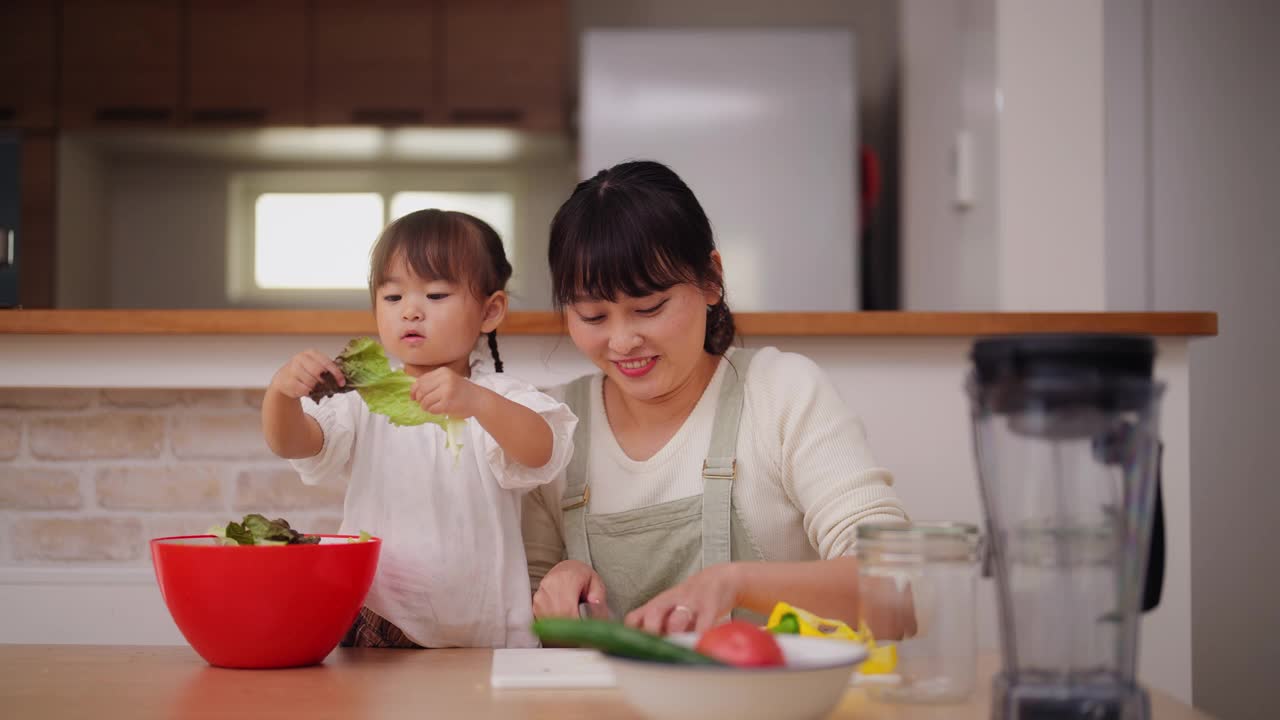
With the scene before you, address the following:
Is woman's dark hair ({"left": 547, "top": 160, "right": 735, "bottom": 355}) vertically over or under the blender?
over

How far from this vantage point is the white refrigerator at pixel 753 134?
10.5ft

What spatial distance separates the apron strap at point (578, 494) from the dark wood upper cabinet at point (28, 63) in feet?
10.2

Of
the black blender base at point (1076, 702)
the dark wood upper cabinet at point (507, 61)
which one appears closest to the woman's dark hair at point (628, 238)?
the black blender base at point (1076, 702)

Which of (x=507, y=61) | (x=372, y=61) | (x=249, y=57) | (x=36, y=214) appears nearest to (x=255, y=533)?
(x=507, y=61)

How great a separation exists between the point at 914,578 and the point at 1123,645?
166mm

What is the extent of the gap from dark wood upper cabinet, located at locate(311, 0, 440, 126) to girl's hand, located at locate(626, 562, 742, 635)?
2926mm

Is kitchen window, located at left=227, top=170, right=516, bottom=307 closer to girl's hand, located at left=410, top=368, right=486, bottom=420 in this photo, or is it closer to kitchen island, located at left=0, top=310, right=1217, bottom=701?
kitchen island, located at left=0, top=310, right=1217, bottom=701

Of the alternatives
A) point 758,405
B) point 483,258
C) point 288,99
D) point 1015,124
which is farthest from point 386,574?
point 288,99

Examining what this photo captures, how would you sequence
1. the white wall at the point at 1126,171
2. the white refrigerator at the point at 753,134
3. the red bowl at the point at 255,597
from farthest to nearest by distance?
the white refrigerator at the point at 753,134
the white wall at the point at 1126,171
the red bowl at the point at 255,597

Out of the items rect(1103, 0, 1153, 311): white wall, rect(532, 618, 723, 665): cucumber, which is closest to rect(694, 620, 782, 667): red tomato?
rect(532, 618, 723, 665): cucumber

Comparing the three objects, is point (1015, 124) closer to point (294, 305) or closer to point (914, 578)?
point (914, 578)

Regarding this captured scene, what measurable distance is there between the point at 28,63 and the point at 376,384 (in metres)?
3.37

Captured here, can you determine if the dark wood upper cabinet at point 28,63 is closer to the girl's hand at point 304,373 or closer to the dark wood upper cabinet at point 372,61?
the dark wood upper cabinet at point 372,61

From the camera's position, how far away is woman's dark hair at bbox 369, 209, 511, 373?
4.00 ft
